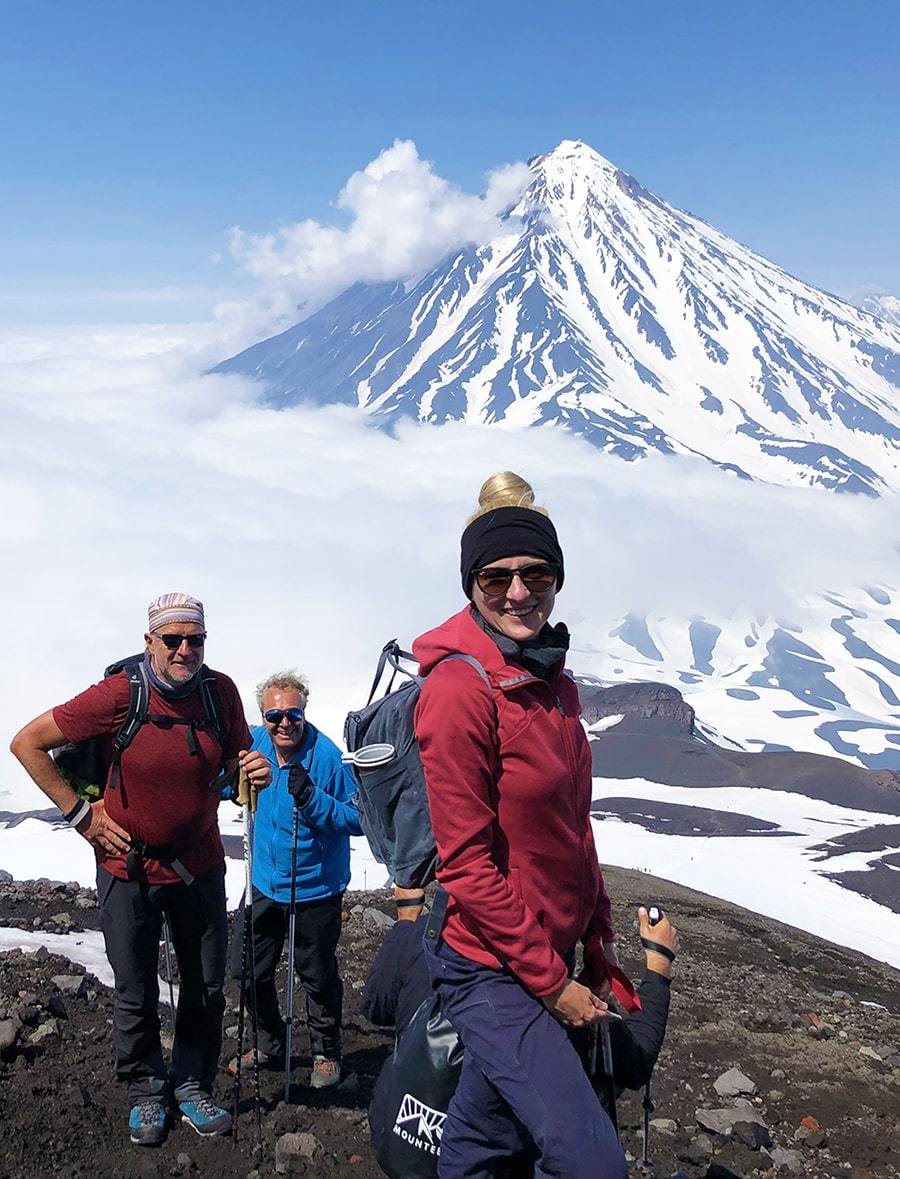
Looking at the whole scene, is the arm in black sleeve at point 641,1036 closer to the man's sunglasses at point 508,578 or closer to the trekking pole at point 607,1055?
the trekking pole at point 607,1055

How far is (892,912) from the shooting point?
1512 inches

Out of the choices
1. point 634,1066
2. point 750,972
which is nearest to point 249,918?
point 634,1066

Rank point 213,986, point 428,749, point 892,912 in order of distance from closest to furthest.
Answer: point 428,749
point 213,986
point 892,912

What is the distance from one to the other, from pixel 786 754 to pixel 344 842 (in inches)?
3567

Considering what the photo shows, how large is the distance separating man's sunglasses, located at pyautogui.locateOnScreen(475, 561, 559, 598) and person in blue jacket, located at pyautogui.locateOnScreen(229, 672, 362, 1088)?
120 inches

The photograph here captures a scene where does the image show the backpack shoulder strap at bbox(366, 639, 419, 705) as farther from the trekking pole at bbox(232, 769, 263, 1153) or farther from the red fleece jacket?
the trekking pole at bbox(232, 769, 263, 1153)

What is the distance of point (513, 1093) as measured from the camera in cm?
339

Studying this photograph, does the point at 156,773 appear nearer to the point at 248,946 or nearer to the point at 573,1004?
the point at 248,946

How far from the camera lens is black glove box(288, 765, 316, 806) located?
6.30 meters

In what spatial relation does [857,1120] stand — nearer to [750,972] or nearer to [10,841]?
[750,972]

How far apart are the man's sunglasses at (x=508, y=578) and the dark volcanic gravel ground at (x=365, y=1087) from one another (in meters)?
3.33

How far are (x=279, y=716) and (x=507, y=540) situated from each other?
3.16m

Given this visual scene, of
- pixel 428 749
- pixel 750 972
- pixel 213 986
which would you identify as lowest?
pixel 750 972

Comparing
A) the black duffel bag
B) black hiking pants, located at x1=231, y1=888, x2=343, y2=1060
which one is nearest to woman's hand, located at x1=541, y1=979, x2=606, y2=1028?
the black duffel bag
